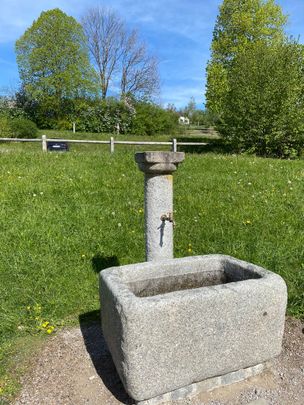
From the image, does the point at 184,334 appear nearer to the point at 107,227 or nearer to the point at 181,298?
the point at 181,298

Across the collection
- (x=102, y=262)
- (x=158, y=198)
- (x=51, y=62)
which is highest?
(x=51, y=62)

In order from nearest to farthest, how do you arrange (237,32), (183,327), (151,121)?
(183,327) < (237,32) < (151,121)

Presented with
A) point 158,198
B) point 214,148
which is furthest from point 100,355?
point 214,148

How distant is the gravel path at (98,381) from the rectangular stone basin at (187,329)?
0.15m

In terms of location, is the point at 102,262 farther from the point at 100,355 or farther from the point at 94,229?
the point at 100,355

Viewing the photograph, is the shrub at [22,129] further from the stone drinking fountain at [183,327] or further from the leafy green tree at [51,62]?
the stone drinking fountain at [183,327]

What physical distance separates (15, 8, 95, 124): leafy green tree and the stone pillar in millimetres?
29870

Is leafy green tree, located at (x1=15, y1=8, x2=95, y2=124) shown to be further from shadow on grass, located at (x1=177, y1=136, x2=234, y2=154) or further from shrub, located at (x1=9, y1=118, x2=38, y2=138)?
shadow on grass, located at (x1=177, y1=136, x2=234, y2=154)

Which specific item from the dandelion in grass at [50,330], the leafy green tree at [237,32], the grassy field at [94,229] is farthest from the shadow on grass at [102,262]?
the leafy green tree at [237,32]

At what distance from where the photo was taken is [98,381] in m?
2.51

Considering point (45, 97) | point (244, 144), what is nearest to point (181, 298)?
point (244, 144)

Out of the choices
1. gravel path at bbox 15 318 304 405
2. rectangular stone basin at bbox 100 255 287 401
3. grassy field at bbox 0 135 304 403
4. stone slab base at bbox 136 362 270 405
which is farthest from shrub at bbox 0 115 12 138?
stone slab base at bbox 136 362 270 405

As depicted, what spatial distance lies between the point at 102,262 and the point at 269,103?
1247 cm

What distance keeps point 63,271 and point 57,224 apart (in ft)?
3.95
